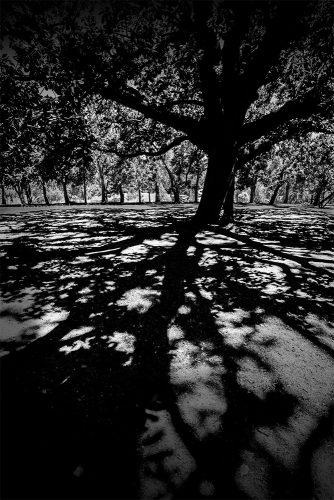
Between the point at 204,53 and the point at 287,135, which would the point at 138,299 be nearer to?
the point at 204,53

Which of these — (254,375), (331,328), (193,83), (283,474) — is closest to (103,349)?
(254,375)

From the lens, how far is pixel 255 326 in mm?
5078

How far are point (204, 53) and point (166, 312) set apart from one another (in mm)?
8916

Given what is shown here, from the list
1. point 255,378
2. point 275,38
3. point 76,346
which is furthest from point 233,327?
point 275,38

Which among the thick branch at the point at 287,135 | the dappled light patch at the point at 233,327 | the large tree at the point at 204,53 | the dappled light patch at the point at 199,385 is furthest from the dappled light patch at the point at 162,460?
the thick branch at the point at 287,135

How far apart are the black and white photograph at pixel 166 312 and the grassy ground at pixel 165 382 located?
2 cm

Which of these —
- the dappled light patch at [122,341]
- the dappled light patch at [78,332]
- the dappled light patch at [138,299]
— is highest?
the dappled light patch at [138,299]

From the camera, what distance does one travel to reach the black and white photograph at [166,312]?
2.64 meters

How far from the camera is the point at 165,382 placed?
3.63 m

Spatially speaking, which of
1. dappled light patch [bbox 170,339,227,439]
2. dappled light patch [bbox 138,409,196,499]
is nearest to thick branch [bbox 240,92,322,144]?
dappled light patch [bbox 170,339,227,439]

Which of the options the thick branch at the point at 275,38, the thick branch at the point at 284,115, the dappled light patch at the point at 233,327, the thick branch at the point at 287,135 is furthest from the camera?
the thick branch at the point at 287,135

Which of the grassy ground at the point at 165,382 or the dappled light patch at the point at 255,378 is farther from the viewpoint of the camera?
the dappled light patch at the point at 255,378

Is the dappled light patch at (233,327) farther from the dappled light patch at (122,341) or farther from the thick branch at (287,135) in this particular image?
the thick branch at (287,135)

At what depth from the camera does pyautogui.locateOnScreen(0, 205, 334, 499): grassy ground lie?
254 cm
